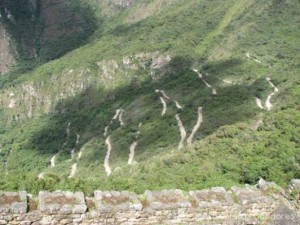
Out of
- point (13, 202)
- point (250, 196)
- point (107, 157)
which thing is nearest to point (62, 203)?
point (13, 202)

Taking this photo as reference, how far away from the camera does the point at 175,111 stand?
400ft

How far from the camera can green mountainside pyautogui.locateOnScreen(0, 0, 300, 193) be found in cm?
4109

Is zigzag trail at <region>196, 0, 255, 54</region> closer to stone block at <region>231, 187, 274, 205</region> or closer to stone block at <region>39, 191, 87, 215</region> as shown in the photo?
stone block at <region>231, 187, 274, 205</region>

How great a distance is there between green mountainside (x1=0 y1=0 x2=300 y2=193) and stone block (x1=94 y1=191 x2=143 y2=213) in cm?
1187

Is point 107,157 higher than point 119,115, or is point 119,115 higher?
point 107,157

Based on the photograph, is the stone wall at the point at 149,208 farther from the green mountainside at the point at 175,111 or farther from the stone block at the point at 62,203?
the green mountainside at the point at 175,111

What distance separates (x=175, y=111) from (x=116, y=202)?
108 metres

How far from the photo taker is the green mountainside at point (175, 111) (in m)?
41.1

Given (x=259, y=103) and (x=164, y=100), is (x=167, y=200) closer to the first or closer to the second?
(x=259, y=103)

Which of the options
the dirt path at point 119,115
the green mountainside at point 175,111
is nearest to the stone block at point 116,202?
the green mountainside at point 175,111

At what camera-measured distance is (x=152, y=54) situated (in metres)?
183

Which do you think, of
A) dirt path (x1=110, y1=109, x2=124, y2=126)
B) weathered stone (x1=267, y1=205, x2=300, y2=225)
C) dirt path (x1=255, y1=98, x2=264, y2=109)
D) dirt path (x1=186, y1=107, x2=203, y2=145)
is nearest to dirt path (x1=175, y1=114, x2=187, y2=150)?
dirt path (x1=186, y1=107, x2=203, y2=145)

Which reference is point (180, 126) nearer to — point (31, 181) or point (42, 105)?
point (31, 181)

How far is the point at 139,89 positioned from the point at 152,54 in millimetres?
24436
